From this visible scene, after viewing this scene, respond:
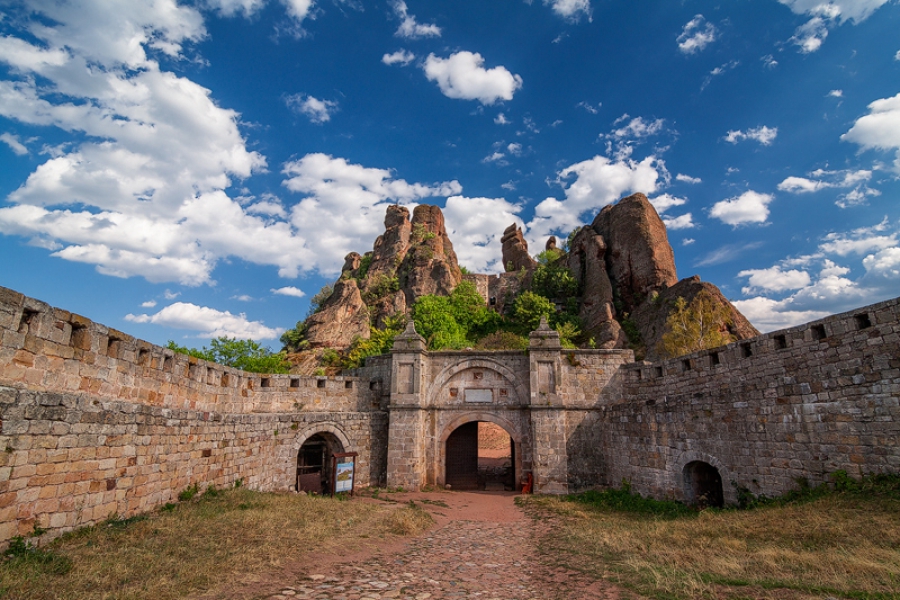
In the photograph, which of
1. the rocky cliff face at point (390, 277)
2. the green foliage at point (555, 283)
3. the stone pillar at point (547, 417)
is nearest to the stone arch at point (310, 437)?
the stone pillar at point (547, 417)

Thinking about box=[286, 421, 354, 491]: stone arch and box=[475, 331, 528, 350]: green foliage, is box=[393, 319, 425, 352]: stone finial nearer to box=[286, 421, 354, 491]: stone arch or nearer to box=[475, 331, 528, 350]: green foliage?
box=[286, 421, 354, 491]: stone arch

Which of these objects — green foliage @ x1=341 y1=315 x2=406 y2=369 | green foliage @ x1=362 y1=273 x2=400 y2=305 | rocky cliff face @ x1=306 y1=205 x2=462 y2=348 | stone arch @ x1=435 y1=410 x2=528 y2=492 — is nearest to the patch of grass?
stone arch @ x1=435 y1=410 x2=528 y2=492

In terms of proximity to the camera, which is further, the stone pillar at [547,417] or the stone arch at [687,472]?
the stone pillar at [547,417]

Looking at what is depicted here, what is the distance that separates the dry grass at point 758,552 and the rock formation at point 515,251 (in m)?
48.4

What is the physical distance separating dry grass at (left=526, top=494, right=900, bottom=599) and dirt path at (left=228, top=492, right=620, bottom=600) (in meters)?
0.61

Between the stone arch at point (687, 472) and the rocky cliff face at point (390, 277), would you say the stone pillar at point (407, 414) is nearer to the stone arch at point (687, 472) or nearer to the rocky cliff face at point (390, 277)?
the stone arch at point (687, 472)

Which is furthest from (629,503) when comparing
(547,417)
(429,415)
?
(429,415)

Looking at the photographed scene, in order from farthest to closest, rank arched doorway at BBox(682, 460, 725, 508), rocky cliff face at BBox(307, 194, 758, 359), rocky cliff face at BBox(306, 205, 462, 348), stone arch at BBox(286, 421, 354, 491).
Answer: rocky cliff face at BBox(306, 205, 462, 348), rocky cliff face at BBox(307, 194, 758, 359), stone arch at BBox(286, 421, 354, 491), arched doorway at BBox(682, 460, 725, 508)

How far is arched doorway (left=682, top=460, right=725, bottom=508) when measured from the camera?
1196 cm

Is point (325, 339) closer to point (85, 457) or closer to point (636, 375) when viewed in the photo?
point (636, 375)

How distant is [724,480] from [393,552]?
7.99 metres

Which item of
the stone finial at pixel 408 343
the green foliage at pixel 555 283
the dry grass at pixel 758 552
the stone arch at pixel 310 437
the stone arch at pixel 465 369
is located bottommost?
the dry grass at pixel 758 552

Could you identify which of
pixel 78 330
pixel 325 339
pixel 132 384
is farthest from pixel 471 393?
pixel 325 339

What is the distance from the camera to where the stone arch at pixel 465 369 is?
17.1m
